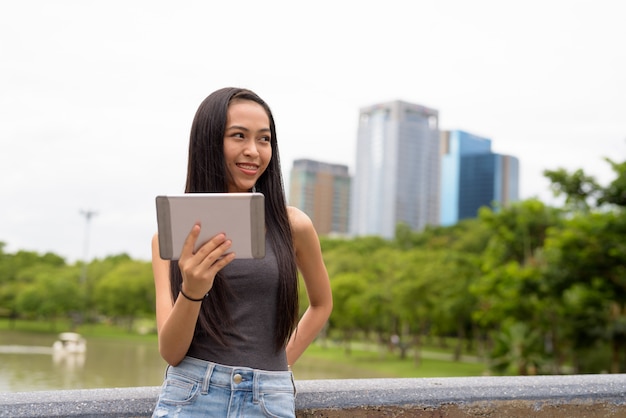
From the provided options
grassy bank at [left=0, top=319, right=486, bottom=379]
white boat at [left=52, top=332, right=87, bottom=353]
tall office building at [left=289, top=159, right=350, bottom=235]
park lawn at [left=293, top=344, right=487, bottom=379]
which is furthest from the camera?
tall office building at [left=289, top=159, right=350, bottom=235]

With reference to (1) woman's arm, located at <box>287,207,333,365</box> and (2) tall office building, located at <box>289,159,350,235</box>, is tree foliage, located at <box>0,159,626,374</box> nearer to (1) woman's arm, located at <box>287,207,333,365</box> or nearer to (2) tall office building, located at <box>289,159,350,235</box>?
(1) woman's arm, located at <box>287,207,333,365</box>

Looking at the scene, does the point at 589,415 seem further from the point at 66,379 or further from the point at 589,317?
the point at 66,379

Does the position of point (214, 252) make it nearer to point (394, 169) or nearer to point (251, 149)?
point (251, 149)

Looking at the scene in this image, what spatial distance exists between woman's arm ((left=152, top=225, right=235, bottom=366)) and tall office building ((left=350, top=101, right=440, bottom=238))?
94446 millimetres

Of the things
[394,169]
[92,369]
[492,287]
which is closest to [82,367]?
[92,369]

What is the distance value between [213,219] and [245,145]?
1.25 feet

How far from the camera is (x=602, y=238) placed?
47.1 feet

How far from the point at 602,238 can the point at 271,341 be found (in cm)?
1389

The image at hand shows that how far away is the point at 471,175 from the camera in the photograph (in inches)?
3720

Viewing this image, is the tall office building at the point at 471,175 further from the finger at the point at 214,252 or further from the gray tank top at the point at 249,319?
the finger at the point at 214,252

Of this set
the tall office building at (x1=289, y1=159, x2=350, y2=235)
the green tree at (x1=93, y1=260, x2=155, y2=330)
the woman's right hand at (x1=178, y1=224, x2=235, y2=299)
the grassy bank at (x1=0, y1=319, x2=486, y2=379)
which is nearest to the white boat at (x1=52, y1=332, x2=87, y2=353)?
the grassy bank at (x1=0, y1=319, x2=486, y2=379)

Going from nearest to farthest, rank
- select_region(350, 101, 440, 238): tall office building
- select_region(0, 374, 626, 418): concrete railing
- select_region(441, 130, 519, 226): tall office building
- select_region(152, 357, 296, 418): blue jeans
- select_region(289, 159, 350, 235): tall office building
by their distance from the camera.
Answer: select_region(152, 357, 296, 418): blue jeans < select_region(0, 374, 626, 418): concrete railing < select_region(441, 130, 519, 226): tall office building < select_region(350, 101, 440, 238): tall office building < select_region(289, 159, 350, 235): tall office building

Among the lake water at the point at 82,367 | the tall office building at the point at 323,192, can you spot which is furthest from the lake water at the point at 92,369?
the tall office building at the point at 323,192

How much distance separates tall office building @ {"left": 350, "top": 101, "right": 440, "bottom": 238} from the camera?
321ft
